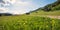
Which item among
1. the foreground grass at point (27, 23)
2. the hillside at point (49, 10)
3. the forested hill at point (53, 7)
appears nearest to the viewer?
the foreground grass at point (27, 23)

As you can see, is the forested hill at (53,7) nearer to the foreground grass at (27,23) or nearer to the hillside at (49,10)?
the hillside at (49,10)

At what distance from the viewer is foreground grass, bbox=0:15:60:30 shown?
3.56 m

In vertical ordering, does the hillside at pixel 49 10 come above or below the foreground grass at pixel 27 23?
above

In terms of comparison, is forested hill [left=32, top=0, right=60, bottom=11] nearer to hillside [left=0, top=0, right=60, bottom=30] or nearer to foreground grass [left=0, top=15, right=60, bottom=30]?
hillside [left=0, top=0, right=60, bottom=30]

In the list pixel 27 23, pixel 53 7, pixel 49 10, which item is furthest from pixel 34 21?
pixel 53 7

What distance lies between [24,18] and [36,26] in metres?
0.44

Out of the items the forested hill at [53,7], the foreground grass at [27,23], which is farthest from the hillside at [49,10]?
the foreground grass at [27,23]

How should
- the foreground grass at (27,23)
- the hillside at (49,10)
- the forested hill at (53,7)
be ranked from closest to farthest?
the foreground grass at (27,23) → the hillside at (49,10) → the forested hill at (53,7)

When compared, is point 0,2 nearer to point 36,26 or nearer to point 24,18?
point 24,18

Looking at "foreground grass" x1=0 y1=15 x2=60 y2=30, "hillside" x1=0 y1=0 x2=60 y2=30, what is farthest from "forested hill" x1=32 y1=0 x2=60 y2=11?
"foreground grass" x1=0 y1=15 x2=60 y2=30

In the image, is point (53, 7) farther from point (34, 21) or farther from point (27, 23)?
point (27, 23)

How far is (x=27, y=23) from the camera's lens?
3.69 metres

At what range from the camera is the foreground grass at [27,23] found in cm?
356

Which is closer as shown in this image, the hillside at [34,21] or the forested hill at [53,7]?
the hillside at [34,21]
